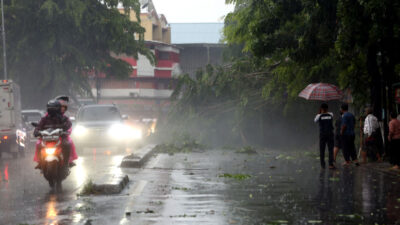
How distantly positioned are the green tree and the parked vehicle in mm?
15545

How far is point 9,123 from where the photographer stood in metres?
25.1

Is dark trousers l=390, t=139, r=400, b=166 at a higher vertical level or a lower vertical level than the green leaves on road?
higher

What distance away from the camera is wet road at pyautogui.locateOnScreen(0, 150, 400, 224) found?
923cm

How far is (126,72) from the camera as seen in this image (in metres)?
49.5

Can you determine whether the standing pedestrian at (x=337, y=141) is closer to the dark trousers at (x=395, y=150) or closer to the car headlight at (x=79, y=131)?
the dark trousers at (x=395, y=150)

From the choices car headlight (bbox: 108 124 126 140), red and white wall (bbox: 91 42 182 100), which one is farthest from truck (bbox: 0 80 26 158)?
red and white wall (bbox: 91 42 182 100)

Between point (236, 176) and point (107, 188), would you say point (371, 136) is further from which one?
point (107, 188)

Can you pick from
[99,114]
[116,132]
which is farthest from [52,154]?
[99,114]

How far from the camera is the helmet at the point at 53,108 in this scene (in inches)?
534

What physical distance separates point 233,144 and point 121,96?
45.3 meters

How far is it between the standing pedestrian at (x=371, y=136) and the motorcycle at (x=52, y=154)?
8.80 meters

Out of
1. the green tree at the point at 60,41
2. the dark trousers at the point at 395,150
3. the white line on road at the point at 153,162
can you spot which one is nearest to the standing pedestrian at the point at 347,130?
the dark trousers at the point at 395,150

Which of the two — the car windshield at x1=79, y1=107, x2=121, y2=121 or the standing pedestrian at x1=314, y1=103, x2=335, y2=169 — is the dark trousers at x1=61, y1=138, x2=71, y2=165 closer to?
the standing pedestrian at x1=314, y1=103, x2=335, y2=169

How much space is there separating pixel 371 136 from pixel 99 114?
13.9 m
